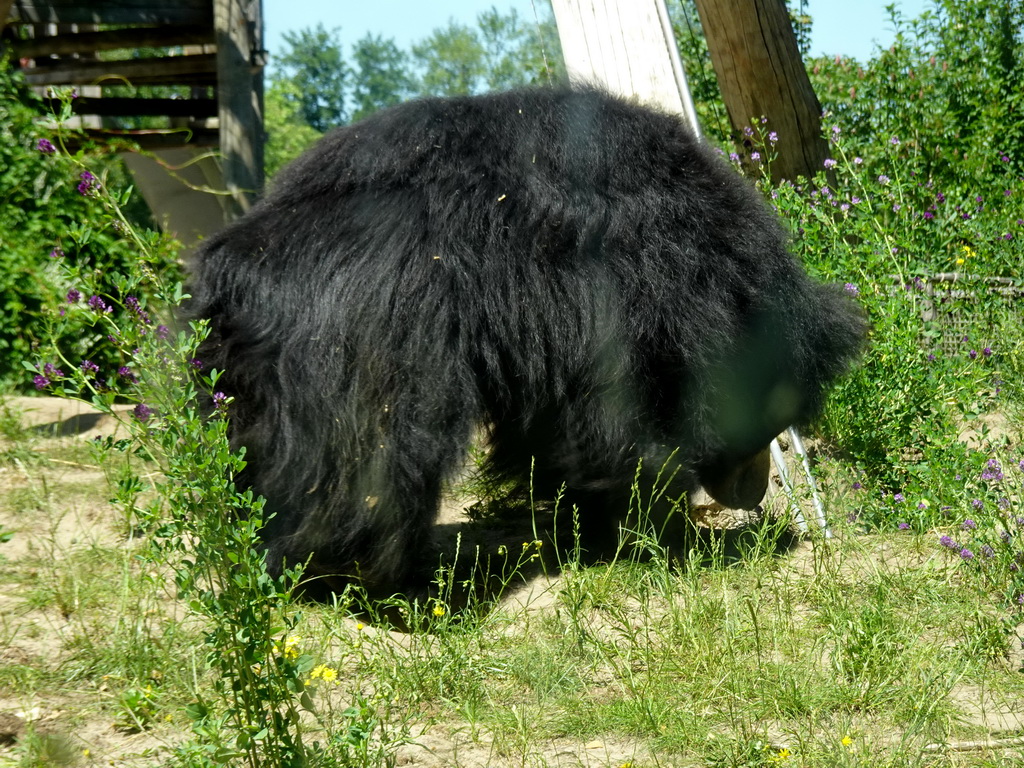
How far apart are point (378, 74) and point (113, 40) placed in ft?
116

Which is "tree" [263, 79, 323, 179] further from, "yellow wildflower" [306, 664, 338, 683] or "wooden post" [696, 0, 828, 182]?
"yellow wildflower" [306, 664, 338, 683]

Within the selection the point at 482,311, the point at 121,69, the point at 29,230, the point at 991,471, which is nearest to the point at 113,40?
the point at 121,69

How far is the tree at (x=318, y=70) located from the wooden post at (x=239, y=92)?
32771 millimetres

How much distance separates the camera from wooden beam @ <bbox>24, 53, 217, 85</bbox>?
7.82m

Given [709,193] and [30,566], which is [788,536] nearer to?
[709,193]

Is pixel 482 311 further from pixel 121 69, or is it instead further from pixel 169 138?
pixel 169 138

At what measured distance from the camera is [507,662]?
2.69m

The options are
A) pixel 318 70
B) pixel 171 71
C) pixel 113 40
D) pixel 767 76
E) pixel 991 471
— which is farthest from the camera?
pixel 318 70

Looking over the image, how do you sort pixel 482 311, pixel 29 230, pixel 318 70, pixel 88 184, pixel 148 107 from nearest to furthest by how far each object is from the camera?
1. pixel 88 184
2. pixel 482 311
3. pixel 29 230
4. pixel 148 107
5. pixel 318 70

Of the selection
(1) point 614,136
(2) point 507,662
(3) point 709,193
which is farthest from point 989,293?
(2) point 507,662

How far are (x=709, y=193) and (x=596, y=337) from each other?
2.15ft

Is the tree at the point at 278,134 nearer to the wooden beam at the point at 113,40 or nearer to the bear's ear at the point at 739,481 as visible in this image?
the wooden beam at the point at 113,40

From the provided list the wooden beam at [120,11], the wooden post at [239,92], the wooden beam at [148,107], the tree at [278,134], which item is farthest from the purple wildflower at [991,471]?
the tree at [278,134]

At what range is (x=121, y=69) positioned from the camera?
7.82 meters
